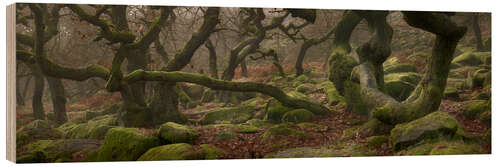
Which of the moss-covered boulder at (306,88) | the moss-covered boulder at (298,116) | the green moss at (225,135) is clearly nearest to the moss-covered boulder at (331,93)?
the moss-covered boulder at (306,88)

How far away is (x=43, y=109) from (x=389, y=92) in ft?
24.8

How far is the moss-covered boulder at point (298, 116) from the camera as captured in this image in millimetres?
12547

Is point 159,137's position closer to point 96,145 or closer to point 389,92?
point 96,145

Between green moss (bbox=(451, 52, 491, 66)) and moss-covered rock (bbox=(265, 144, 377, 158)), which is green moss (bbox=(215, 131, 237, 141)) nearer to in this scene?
moss-covered rock (bbox=(265, 144, 377, 158))

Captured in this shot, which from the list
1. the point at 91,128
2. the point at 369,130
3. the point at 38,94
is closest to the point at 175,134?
the point at 91,128

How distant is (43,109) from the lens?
1155 cm

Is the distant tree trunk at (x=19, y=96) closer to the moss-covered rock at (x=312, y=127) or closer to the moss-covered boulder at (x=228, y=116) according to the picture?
the moss-covered boulder at (x=228, y=116)

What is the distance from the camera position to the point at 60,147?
11.5m

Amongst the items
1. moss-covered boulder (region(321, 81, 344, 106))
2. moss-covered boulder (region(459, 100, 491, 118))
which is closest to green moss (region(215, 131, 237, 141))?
moss-covered boulder (region(321, 81, 344, 106))

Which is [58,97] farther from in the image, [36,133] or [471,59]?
[471,59]

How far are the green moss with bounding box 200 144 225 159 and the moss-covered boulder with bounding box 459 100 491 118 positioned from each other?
5.63 m

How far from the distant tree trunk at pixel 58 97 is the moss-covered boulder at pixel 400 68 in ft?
23.4

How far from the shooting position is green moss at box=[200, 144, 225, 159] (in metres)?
11.8

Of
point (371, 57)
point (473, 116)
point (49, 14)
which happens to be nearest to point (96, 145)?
point (49, 14)
